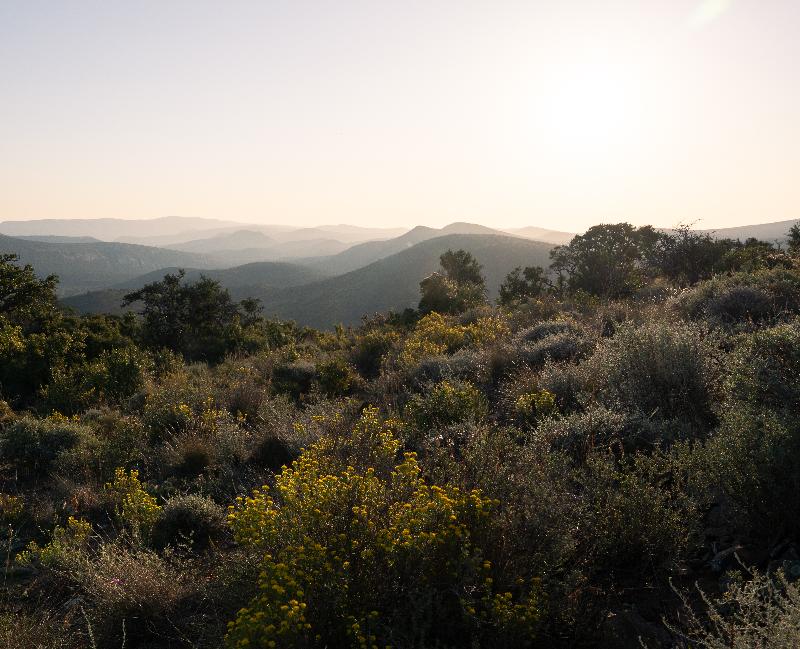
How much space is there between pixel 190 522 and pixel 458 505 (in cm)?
295

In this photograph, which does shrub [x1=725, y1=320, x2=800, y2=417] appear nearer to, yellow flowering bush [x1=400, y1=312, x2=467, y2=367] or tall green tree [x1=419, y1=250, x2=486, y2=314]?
yellow flowering bush [x1=400, y1=312, x2=467, y2=367]

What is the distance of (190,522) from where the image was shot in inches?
184

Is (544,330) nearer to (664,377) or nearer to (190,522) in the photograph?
(664,377)

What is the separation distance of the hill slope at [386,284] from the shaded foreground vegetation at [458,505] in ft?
297

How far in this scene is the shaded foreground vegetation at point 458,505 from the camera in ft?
8.70

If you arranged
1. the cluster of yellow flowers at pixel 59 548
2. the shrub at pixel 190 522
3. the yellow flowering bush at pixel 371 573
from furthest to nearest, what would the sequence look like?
the shrub at pixel 190 522, the cluster of yellow flowers at pixel 59 548, the yellow flowering bush at pixel 371 573

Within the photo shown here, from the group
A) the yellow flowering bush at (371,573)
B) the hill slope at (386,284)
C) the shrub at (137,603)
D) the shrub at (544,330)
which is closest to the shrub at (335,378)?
the shrub at (544,330)

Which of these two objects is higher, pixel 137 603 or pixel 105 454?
pixel 137 603

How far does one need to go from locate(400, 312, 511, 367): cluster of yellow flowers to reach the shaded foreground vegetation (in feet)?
1.06

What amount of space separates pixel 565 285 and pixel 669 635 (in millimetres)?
15922

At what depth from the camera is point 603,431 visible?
14.5 ft

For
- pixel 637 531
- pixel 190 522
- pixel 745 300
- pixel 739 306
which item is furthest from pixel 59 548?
pixel 745 300

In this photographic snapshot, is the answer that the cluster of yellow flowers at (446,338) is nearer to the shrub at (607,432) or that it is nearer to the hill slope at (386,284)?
the shrub at (607,432)

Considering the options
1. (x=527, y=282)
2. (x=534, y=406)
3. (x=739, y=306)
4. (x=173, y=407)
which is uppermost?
(x=739, y=306)
